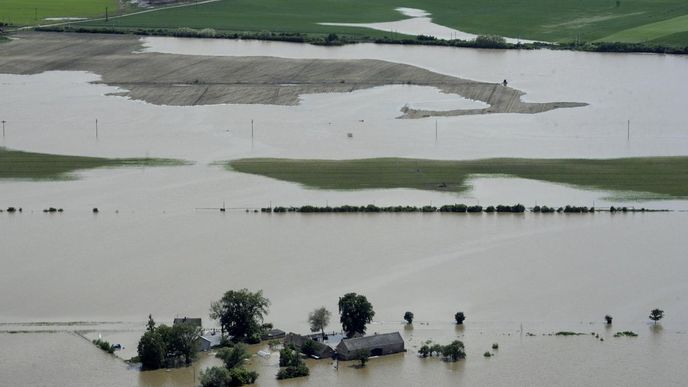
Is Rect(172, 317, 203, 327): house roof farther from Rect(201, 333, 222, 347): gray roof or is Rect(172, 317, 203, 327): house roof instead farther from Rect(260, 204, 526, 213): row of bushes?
Rect(260, 204, 526, 213): row of bushes

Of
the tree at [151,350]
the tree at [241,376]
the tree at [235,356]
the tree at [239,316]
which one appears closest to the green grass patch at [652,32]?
the tree at [239,316]

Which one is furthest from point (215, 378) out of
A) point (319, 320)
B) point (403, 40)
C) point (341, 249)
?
point (403, 40)

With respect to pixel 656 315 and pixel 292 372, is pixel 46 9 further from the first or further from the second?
pixel 292 372

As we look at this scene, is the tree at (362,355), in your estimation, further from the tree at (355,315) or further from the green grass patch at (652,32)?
the green grass patch at (652,32)

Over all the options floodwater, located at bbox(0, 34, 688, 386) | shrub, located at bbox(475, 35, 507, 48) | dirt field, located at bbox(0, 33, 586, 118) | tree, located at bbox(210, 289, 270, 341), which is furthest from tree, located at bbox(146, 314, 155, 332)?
shrub, located at bbox(475, 35, 507, 48)

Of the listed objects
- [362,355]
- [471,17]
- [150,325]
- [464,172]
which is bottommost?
[362,355]

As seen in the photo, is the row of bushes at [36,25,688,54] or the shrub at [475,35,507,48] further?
the shrub at [475,35,507,48]
